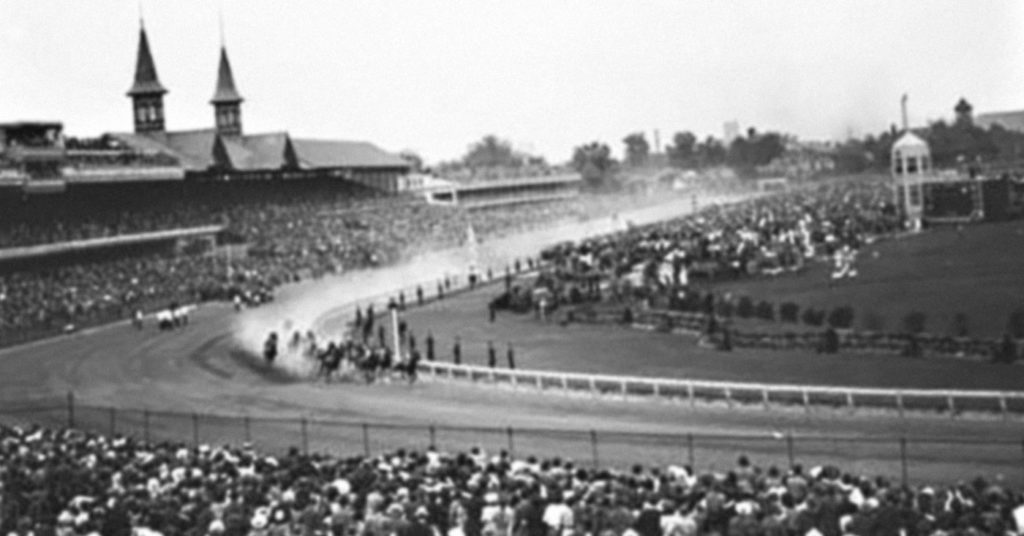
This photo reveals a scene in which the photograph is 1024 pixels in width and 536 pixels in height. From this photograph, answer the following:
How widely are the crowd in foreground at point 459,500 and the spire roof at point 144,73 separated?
3218 inches

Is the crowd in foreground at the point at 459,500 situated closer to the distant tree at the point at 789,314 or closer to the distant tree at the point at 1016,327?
the distant tree at the point at 1016,327

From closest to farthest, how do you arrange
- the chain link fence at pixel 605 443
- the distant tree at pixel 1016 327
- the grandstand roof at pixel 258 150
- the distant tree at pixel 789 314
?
the chain link fence at pixel 605 443
the distant tree at pixel 1016 327
the distant tree at pixel 789 314
the grandstand roof at pixel 258 150

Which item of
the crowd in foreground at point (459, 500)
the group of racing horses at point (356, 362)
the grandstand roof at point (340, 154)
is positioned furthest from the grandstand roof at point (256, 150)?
the crowd in foreground at point (459, 500)

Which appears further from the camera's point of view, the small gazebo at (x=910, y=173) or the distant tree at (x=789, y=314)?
the small gazebo at (x=910, y=173)

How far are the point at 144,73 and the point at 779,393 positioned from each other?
8305cm

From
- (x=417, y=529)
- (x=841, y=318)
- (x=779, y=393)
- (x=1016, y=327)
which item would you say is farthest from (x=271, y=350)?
(x=417, y=529)

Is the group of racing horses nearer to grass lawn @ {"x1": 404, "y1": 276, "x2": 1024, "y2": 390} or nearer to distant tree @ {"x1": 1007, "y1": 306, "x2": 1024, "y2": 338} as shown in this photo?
grass lawn @ {"x1": 404, "y1": 276, "x2": 1024, "y2": 390}

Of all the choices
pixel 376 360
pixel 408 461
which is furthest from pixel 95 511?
pixel 376 360

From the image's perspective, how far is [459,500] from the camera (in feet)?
62.6

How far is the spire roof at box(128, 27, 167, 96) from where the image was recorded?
4082 inches

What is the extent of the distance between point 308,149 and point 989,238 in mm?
56856

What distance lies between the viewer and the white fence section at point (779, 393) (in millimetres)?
27156

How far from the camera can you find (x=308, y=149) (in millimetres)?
114625

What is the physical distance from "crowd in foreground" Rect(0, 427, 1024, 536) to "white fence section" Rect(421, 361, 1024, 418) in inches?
204
